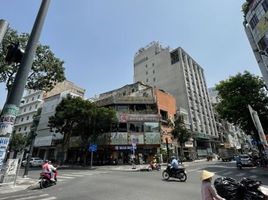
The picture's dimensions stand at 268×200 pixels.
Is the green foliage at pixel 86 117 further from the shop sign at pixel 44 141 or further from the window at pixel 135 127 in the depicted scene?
the shop sign at pixel 44 141

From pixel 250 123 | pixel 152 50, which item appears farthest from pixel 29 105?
pixel 250 123

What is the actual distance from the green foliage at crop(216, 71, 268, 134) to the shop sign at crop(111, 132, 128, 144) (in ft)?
51.5

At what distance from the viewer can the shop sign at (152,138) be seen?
35.1 m

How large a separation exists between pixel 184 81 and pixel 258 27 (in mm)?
27407

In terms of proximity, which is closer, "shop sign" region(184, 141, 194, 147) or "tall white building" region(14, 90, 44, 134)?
"shop sign" region(184, 141, 194, 147)

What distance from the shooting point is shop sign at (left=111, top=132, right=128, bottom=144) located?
1331 inches

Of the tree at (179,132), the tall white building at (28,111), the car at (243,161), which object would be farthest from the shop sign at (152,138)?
the tall white building at (28,111)

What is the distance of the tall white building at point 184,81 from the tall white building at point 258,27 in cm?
2318

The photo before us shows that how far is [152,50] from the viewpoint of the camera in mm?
63000

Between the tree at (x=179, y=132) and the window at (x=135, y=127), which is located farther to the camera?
the tree at (x=179, y=132)

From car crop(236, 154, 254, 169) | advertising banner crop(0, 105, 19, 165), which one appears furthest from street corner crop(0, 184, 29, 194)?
car crop(236, 154, 254, 169)

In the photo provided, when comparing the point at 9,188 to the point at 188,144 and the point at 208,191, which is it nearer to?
the point at 208,191

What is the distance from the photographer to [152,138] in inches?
1393

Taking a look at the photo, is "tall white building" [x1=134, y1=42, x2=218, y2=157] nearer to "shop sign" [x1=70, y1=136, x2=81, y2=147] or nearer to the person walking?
"shop sign" [x1=70, y1=136, x2=81, y2=147]
